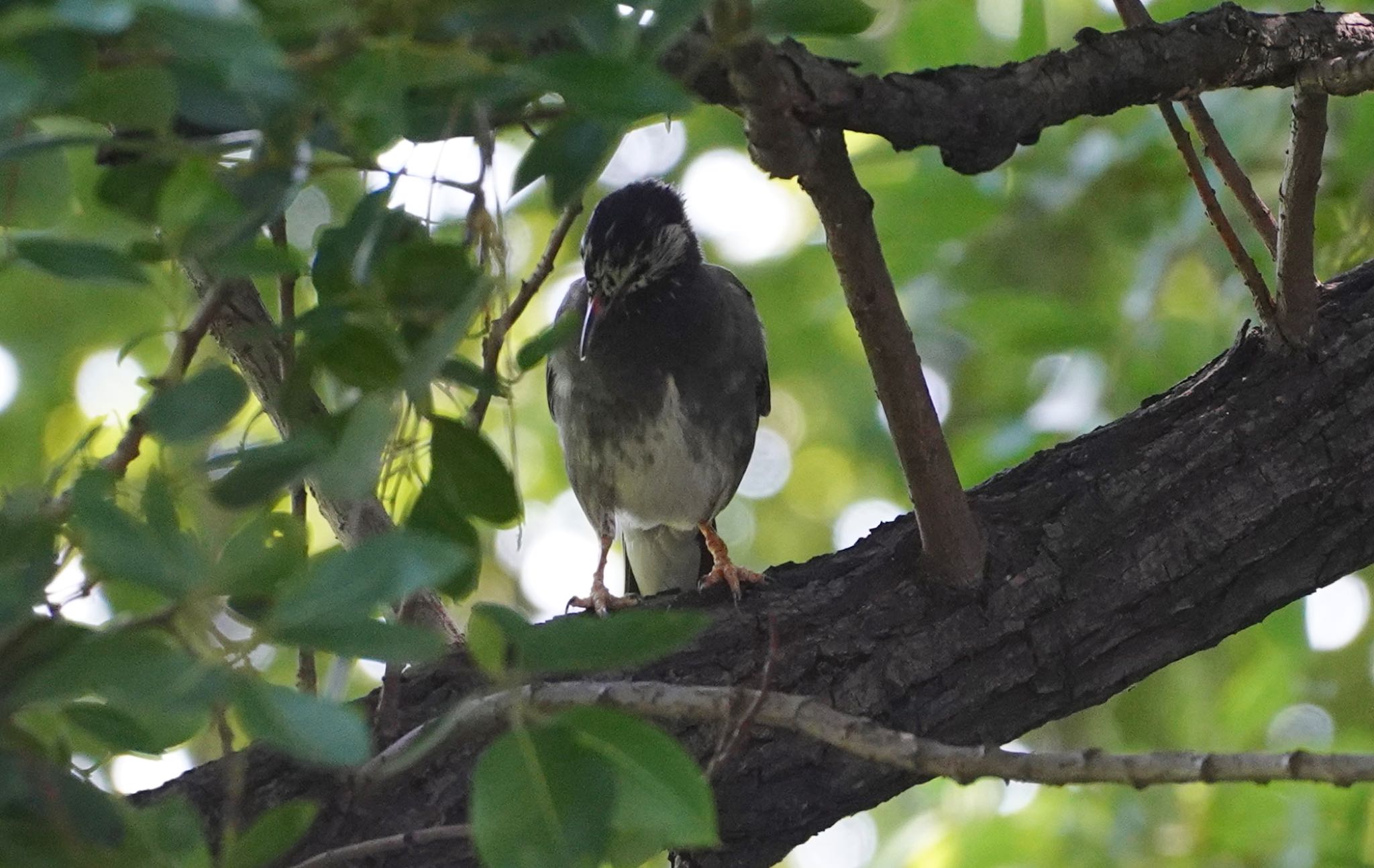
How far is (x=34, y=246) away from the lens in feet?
4.19

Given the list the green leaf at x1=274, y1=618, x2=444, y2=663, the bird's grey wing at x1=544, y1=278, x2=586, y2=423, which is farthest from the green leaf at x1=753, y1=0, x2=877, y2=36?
the bird's grey wing at x1=544, y1=278, x2=586, y2=423

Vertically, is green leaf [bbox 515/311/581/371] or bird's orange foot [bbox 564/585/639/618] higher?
bird's orange foot [bbox 564/585/639/618]

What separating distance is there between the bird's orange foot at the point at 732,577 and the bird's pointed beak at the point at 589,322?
2.31 ft

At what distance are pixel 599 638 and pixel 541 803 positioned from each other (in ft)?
0.48

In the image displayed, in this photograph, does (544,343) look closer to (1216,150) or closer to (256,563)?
(256,563)

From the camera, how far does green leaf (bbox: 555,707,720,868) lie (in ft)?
3.92

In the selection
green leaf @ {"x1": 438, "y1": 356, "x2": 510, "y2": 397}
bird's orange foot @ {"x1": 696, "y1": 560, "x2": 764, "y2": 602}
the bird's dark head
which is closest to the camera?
green leaf @ {"x1": 438, "y1": 356, "x2": 510, "y2": 397}

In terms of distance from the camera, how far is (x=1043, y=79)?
225 centimetres

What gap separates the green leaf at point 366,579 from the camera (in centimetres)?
106

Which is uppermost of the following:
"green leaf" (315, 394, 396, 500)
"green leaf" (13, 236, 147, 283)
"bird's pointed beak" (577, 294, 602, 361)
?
"bird's pointed beak" (577, 294, 602, 361)

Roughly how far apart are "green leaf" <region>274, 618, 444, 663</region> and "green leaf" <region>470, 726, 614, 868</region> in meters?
0.15

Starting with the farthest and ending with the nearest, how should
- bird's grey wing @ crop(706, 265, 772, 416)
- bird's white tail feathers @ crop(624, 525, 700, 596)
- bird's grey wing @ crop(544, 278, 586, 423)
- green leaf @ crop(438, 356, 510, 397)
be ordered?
Result: bird's white tail feathers @ crop(624, 525, 700, 596)
bird's grey wing @ crop(706, 265, 772, 416)
bird's grey wing @ crop(544, 278, 586, 423)
green leaf @ crop(438, 356, 510, 397)

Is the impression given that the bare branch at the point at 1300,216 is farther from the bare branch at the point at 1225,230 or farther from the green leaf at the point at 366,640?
the green leaf at the point at 366,640

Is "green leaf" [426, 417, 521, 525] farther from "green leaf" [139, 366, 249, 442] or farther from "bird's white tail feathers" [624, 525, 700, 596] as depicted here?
"bird's white tail feathers" [624, 525, 700, 596]
